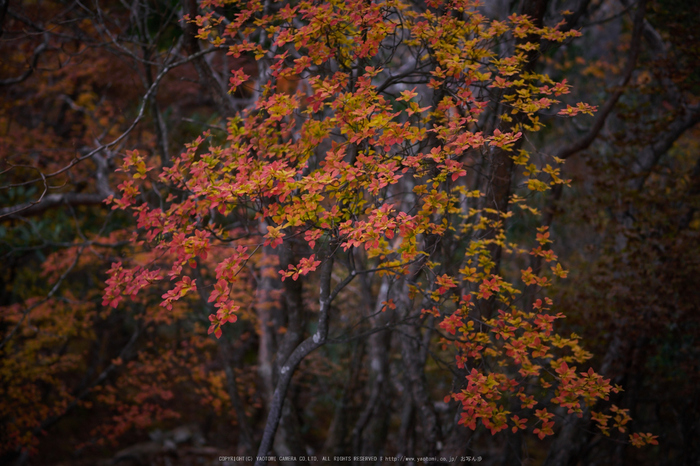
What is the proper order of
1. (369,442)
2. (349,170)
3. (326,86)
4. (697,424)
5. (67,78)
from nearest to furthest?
(349,170), (326,86), (697,424), (369,442), (67,78)

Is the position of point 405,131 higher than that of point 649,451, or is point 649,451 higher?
point 405,131

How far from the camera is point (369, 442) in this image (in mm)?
6168

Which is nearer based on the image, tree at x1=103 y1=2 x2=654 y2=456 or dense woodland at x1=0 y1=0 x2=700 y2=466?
tree at x1=103 y1=2 x2=654 y2=456

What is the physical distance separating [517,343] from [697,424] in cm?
444

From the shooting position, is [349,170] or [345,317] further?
[345,317]

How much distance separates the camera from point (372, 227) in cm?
235

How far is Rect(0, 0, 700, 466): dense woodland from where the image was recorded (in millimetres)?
2734

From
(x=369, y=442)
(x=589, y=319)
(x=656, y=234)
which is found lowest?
(x=369, y=442)

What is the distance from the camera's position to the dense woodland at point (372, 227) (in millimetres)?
2734

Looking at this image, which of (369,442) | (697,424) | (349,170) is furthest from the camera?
(369,442)

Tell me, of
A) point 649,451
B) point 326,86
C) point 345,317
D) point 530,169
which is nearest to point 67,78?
point 345,317

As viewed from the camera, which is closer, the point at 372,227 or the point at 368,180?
the point at 372,227

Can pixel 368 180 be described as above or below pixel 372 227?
above

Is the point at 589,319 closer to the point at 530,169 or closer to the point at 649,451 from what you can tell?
the point at 530,169
